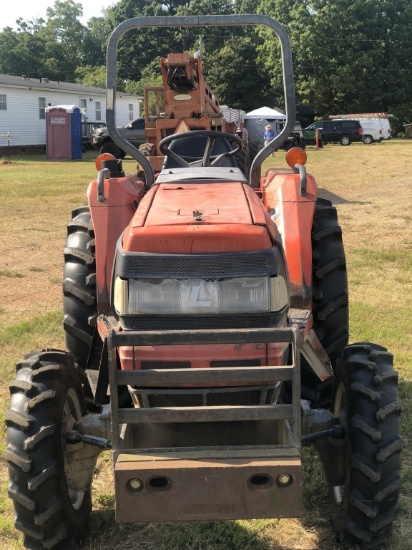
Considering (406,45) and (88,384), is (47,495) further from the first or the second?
(406,45)

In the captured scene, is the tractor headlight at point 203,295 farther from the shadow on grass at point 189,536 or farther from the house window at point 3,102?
the house window at point 3,102

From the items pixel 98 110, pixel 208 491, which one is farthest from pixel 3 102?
pixel 208 491

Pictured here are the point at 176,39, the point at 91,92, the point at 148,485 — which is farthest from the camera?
the point at 176,39

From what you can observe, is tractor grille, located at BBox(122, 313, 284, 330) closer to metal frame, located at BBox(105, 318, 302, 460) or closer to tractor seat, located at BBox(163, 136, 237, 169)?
metal frame, located at BBox(105, 318, 302, 460)

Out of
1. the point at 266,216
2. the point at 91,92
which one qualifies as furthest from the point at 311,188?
the point at 91,92

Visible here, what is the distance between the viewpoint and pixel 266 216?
3.31 meters

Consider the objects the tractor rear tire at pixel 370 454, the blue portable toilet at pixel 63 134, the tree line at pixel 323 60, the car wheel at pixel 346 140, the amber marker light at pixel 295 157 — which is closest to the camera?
the tractor rear tire at pixel 370 454

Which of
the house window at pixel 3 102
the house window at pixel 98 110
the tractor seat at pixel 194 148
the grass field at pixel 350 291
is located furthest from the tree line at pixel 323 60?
the tractor seat at pixel 194 148

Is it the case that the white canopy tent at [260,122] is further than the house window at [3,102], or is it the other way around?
the house window at [3,102]

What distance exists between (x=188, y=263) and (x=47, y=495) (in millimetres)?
1146

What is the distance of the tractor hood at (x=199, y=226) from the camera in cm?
301

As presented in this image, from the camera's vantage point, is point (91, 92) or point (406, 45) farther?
point (406, 45)

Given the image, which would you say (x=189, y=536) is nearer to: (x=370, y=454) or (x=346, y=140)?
(x=370, y=454)

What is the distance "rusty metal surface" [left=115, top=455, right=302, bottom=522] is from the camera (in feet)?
8.62
